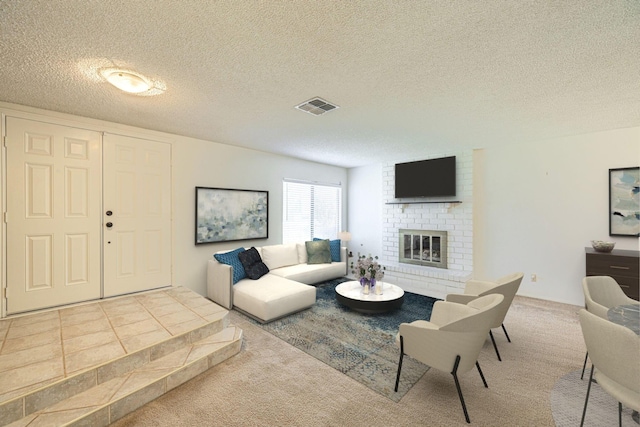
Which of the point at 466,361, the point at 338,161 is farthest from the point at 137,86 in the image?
the point at 338,161

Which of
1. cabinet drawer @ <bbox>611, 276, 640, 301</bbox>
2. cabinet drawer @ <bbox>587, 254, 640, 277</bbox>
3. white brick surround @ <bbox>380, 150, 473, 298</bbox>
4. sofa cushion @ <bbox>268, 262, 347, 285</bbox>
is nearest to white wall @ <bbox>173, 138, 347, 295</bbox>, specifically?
sofa cushion @ <bbox>268, 262, 347, 285</bbox>

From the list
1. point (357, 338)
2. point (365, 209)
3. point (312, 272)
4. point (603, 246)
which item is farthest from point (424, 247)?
point (357, 338)

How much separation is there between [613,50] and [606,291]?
2088mm

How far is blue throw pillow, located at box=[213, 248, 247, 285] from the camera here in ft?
12.9

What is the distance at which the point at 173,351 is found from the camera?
2.48m

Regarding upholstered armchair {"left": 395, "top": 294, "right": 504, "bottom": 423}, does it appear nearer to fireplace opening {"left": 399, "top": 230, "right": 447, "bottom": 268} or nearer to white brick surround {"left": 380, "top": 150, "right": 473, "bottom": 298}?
white brick surround {"left": 380, "top": 150, "right": 473, "bottom": 298}

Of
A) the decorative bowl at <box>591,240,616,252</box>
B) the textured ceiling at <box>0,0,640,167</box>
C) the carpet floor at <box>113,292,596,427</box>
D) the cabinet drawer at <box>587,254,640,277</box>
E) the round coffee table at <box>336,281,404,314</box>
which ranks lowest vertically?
the carpet floor at <box>113,292,596,427</box>

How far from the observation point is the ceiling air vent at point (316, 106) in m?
2.70

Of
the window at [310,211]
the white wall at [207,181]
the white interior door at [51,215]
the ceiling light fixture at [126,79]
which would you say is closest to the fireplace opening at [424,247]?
the window at [310,211]

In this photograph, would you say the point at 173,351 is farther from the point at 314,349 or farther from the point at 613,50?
the point at 613,50

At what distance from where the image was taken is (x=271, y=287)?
3.71 m

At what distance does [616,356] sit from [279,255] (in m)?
4.13

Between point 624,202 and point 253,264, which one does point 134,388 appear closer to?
point 253,264

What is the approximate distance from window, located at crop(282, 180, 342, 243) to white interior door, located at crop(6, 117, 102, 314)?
301cm
